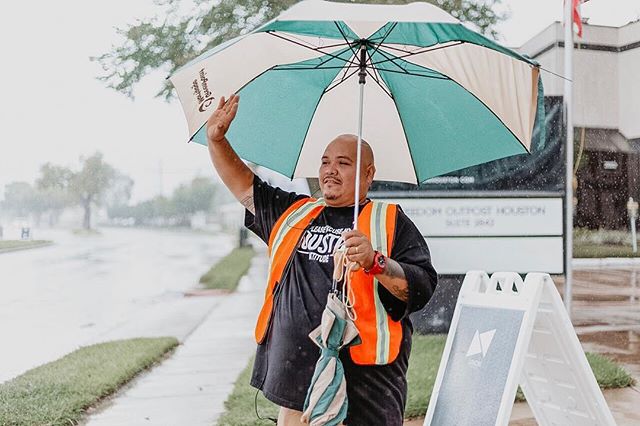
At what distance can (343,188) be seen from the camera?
3.14 m

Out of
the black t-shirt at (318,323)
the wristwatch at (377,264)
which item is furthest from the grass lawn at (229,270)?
the wristwatch at (377,264)

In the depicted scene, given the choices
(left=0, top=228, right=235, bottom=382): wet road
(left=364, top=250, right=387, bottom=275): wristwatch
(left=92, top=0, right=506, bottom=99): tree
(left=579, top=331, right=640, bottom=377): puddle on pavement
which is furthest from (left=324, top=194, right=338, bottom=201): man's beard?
(left=92, top=0, right=506, bottom=99): tree

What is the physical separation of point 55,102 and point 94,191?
3.40 feet

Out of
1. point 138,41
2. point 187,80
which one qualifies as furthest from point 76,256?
point 187,80

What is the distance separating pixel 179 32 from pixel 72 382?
3712mm

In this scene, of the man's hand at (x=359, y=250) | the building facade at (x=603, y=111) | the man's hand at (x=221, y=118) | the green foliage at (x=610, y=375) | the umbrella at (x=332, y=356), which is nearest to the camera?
the man's hand at (x=359, y=250)

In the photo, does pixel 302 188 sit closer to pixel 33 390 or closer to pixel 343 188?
pixel 33 390

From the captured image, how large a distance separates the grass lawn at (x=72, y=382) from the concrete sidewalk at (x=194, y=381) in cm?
Answer: 11

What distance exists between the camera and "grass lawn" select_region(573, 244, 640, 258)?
855 centimetres

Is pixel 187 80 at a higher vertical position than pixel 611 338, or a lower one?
higher

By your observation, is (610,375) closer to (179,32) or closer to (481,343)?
(481,343)

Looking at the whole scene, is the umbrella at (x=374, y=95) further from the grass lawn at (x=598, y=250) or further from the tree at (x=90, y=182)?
the tree at (x=90, y=182)

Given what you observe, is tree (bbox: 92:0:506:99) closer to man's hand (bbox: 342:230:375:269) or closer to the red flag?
the red flag

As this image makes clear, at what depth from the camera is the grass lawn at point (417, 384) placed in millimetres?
5680
